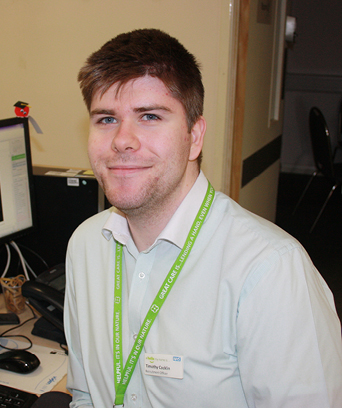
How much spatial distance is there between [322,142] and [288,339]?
3.24 m

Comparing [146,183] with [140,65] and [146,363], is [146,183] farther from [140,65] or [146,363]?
[146,363]

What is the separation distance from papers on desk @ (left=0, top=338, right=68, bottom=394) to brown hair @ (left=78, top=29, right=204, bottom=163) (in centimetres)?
81

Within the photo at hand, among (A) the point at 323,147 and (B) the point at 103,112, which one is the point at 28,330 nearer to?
(B) the point at 103,112

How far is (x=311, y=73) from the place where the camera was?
5.65 m

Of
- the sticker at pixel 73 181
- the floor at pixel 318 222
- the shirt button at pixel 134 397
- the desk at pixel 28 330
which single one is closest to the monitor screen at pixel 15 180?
the sticker at pixel 73 181

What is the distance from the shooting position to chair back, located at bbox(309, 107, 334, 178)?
3744 mm

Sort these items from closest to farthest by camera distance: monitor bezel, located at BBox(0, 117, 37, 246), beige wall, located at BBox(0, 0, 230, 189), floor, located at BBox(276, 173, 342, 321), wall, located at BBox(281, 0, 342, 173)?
1. monitor bezel, located at BBox(0, 117, 37, 246)
2. beige wall, located at BBox(0, 0, 230, 189)
3. floor, located at BBox(276, 173, 342, 321)
4. wall, located at BBox(281, 0, 342, 173)

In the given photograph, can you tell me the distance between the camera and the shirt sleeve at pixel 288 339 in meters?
0.88

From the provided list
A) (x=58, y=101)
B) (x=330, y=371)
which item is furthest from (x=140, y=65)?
(x=58, y=101)

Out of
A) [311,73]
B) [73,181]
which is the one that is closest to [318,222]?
[311,73]

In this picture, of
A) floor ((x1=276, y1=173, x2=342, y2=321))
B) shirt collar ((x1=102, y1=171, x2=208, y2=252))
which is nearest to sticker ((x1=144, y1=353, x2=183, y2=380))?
shirt collar ((x1=102, y1=171, x2=208, y2=252))

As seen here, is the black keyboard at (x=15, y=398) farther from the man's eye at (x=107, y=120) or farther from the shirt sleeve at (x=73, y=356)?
the man's eye at (x=107, y=120)

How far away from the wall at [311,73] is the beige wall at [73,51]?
13.6 feet

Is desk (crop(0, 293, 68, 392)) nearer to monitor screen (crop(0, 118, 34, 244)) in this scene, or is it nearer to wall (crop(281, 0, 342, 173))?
monitor screen (crop(0, 118, 34, 244))
